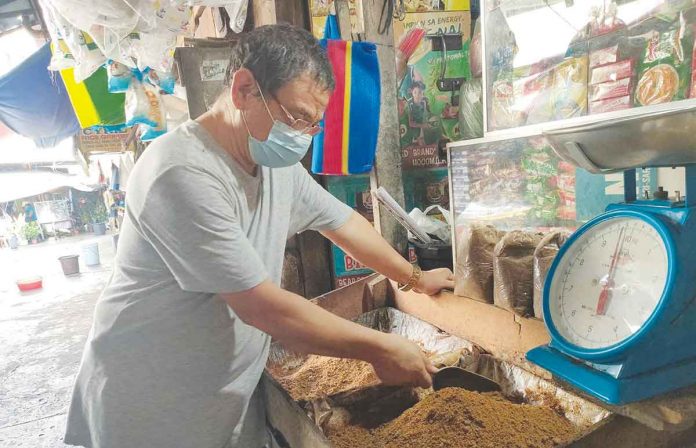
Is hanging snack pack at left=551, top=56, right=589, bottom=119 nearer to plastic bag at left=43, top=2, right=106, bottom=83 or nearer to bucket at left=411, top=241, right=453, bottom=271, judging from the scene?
bucket at left=411, top=241, right=453, bottom=271

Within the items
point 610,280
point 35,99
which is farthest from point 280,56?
point 35,99

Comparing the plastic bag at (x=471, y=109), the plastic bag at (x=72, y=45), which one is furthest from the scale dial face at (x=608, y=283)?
the plastic bag at (x=72, y=45)

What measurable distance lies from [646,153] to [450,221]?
1.55m

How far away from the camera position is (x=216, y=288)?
3.15 ft

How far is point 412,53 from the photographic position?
329 centimetres

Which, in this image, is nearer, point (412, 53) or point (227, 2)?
point (227, 2)

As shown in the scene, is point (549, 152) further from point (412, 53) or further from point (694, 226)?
point (412, 53)

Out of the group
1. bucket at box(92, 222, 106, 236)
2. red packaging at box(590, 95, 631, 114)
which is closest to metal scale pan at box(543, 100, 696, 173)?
red packaging at box(590, 95, 631, 114)

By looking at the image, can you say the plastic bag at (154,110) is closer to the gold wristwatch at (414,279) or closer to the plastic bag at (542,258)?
the gold wristwatch at (414,279)

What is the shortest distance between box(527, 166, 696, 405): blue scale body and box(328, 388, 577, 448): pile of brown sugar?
217 mm

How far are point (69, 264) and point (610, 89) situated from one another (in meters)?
10.1

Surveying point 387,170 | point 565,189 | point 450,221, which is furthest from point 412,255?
point 565,189

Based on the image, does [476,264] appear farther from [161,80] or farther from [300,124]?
[161,80]

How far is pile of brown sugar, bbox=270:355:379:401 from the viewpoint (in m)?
1.36
